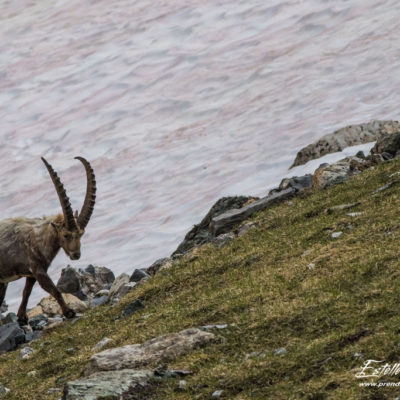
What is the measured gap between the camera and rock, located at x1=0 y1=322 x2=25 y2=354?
53.9 feet

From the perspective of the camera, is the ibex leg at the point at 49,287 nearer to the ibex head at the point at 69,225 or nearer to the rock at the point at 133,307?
the ibex head at the point at 69,225

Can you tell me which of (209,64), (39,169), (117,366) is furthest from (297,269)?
(209,64)

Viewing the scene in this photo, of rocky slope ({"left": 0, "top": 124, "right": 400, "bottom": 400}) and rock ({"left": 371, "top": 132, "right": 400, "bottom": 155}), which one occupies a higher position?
rocky slope ({"left": 0, "top": 124, "right": 400, "bottom": 400})

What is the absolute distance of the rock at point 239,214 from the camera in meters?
18.9

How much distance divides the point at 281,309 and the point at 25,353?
5694mm

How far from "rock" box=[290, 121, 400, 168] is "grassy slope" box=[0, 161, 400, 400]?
752 centimetres

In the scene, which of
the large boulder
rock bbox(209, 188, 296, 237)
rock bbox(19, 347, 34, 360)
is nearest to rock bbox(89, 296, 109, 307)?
the large boulder

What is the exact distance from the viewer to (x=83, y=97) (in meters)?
48.3

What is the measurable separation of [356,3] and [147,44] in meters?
12.2

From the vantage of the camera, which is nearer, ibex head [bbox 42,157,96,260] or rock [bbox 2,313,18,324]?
ibex head [bbox 42,157,96,260]

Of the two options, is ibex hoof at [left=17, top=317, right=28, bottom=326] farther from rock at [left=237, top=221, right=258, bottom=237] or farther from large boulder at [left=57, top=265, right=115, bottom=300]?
rock at [left=237, top=221, right=258, bottom=237]

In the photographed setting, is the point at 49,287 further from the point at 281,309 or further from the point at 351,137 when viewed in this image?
the point at 351,137

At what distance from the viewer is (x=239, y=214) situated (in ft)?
62.1

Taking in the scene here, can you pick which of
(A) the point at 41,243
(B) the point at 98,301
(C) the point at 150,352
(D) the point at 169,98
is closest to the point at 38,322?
(B) the point at 98,301
